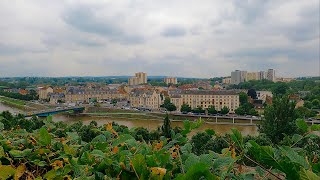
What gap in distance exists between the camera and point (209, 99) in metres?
31.8

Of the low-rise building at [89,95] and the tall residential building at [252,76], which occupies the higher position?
the tall residential building at [252,76]

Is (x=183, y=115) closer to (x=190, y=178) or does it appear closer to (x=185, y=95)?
(x=185, y=95)

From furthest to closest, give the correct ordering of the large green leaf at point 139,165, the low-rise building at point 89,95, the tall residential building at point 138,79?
the tall residential building at point 138,79, the low-rise building at point 89,95, the large green leaf at point 139,165

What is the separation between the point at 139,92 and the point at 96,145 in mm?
34616

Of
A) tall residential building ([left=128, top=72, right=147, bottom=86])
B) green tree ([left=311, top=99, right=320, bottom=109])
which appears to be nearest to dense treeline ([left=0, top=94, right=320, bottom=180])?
green tree ([left=311, top=99, right=320, bottom=109])

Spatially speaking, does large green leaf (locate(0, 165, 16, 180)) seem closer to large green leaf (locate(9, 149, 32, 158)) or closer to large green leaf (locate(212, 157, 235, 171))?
large green leaf (locate(9, 149, 32, 158))

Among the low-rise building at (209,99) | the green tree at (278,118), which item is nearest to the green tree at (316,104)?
the low-rise building at (209,99)

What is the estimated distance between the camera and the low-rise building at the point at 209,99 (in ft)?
101

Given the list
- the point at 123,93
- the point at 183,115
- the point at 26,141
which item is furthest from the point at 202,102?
the point at 26,141

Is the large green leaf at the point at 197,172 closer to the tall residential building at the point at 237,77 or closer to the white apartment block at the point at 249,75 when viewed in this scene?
Result: the white apartment block at the point at 249,75

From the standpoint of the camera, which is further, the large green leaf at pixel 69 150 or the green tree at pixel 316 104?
the green tree at pixel 316 104

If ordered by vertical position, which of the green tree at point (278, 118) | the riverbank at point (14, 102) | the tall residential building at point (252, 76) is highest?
the tall residential building at point (252, 76)

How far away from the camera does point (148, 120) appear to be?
25.9m

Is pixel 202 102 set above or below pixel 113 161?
below
